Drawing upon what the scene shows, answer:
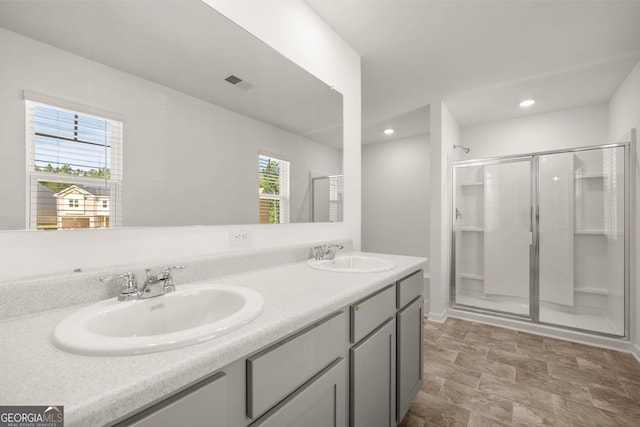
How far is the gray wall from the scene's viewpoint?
4.25 meters

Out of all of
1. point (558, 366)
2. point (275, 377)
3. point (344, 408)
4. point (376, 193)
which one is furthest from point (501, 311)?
point (275, 377)

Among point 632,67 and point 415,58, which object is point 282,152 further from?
point 632,67

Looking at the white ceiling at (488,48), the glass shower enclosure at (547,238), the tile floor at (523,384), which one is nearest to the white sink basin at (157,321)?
the tile floor at (523,384)

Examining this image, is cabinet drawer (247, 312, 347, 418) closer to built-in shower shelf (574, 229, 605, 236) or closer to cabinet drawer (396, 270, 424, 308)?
cabinet drawer (396, 270, 424, 308)

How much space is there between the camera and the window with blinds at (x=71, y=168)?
2.66ft

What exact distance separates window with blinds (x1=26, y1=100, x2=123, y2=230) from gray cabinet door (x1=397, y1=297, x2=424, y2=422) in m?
1.37

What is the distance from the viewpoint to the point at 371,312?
1170mm

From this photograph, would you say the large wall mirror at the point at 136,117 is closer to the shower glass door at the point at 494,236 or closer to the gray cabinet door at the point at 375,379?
the gray cabinet door at the point at 375,379

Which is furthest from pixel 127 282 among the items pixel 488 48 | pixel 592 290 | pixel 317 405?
pixel 592 290

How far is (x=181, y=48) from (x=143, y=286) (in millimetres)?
925

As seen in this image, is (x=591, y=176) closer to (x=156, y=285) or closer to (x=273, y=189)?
(x=273, y=189)

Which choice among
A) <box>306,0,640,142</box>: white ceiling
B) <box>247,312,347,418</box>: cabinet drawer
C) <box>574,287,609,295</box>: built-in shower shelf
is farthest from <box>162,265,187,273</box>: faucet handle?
<box>574,287,609,295</box>: built-in shower shelf

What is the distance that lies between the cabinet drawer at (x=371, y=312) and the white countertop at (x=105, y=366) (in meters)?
0.24

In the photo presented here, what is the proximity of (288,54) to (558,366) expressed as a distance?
Result: 2.94 metres
